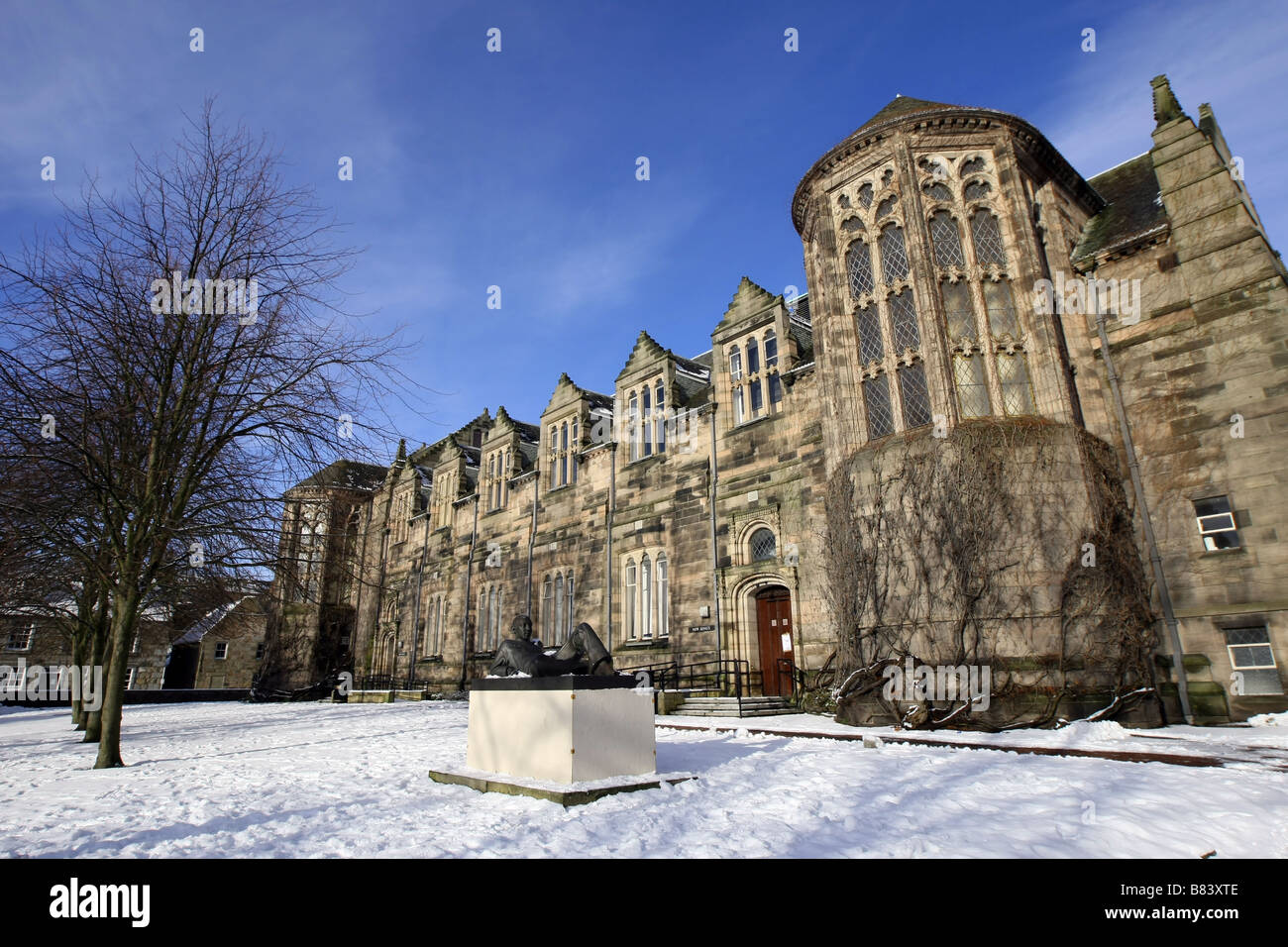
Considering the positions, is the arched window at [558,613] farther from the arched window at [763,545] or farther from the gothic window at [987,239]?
the gothic window at [987,239]

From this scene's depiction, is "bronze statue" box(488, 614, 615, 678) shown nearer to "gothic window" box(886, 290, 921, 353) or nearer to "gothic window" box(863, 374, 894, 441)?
"gothic window" box(863, 374, 894, 441)

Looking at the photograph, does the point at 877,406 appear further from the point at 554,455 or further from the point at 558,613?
the point at 554,455

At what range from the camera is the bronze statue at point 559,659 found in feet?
26.8

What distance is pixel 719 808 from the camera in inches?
246

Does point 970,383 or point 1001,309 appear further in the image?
point 1001,309

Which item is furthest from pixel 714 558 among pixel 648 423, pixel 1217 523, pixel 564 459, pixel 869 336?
pixel 1217 523

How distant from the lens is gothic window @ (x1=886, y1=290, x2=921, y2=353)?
16.2 metres

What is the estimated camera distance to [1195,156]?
15.2 m

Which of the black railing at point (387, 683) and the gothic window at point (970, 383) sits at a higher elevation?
the gothic window at point (970, 383)

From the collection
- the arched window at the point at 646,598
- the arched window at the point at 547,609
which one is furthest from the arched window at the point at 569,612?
the arched window at the point at 646,598

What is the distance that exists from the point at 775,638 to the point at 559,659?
11.6 meters

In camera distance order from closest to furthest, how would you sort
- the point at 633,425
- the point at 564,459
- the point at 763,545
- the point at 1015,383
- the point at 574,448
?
the point at 1015,383, the point at 763,545, the point at 633,425, the point at 574,448, the point at 564,459

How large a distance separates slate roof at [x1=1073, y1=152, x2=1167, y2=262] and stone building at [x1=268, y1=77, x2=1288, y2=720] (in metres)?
0.08

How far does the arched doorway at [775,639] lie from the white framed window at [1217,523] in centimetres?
871
